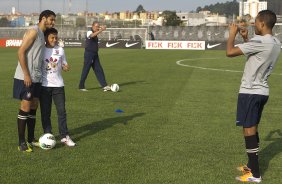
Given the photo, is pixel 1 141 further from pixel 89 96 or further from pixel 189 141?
pixel 89 96

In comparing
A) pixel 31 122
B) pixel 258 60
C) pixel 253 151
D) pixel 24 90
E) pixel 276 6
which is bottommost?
pixel 253 151

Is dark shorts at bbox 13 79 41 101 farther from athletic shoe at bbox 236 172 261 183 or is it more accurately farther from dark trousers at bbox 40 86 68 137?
athletic shoe at bbox 236 172 261 183

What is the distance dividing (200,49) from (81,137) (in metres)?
36.2

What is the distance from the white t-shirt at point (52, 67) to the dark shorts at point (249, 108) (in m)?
3.09

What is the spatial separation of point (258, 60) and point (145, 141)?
2886mm

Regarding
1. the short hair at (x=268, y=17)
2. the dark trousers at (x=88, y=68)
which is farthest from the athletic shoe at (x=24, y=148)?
the dark trousers at (x=88, y=68)

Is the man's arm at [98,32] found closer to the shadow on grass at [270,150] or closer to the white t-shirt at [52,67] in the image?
the white t-shirt at [52,67]

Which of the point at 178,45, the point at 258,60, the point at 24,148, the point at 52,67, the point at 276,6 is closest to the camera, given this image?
the point at 258,60

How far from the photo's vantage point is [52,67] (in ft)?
23.6

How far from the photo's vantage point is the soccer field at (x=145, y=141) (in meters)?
5.98

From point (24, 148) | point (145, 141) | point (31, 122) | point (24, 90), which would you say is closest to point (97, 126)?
point (145, 141)

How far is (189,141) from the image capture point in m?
7.83

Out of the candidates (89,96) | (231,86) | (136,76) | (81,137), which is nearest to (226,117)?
(81,137)

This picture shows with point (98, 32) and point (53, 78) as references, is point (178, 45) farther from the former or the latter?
point (53, 78)
